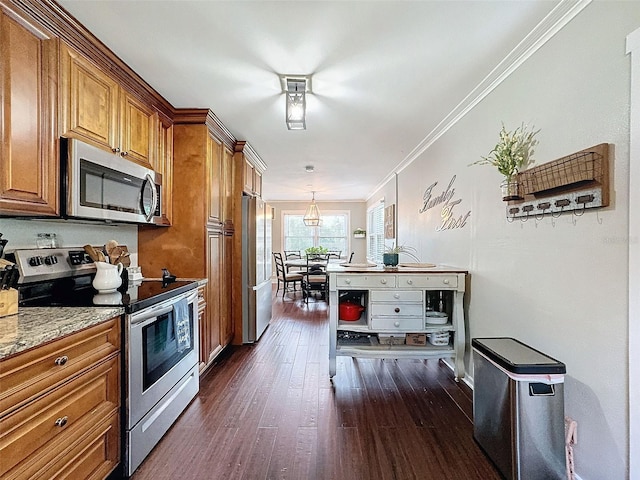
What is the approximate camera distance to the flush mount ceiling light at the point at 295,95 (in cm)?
233

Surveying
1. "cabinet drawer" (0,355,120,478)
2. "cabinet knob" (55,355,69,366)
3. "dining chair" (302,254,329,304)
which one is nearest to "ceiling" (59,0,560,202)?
"cabinet knob" (55,355,69,366)

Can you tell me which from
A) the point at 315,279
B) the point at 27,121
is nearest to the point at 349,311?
the point at 27,121

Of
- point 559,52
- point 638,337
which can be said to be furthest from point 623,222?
point 559,52

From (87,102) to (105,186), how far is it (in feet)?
1.61

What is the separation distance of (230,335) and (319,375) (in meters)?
1.29

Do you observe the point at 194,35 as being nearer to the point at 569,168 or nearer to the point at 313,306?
the point at 569,168

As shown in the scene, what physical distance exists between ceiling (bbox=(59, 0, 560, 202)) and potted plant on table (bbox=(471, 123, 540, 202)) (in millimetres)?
521

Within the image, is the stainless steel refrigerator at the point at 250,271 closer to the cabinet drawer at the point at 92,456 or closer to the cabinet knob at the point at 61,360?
the cabinet drawer at the point at 92,456

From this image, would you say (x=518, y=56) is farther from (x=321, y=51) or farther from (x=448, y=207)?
(x=448, y=207)

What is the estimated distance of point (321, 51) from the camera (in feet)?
6.55

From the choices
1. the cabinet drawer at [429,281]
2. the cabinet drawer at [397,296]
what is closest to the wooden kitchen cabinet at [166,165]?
the cabinet drawer at [397,296]

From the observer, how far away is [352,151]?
4270 millimetres

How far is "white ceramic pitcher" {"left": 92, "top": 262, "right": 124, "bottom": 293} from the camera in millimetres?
1986

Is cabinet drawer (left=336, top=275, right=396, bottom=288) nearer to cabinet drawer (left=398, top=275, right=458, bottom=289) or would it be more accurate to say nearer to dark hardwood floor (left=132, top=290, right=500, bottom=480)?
cabinet drawer (left=398, top=275, right=458, bottom=289)
